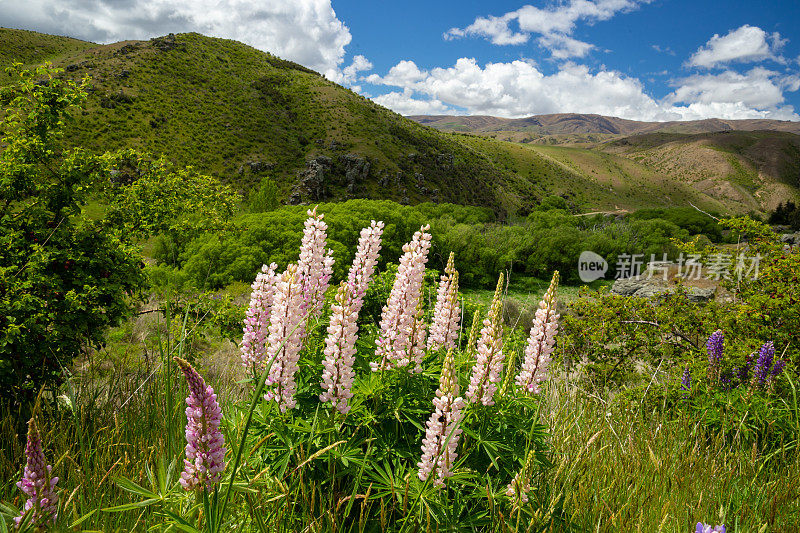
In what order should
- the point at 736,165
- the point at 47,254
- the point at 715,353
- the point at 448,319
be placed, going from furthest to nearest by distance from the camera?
the point at 736,165, the point at 715,353, the point at 47,254, the point at 448,319

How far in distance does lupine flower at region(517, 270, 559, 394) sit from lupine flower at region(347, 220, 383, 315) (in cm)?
116

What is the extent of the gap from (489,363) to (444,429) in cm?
50

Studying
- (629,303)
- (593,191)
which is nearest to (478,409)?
(629,303)

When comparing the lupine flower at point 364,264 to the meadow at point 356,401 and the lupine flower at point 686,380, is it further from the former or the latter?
the lupine flower at point 686,380

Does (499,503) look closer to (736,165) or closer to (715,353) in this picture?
(715,353)

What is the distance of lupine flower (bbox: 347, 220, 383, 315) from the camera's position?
8.67 ft

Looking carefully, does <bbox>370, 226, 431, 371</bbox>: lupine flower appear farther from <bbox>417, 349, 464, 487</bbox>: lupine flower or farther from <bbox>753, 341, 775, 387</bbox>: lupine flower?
<bbox>753, 341, 775, 387</bbox>: lupine flower

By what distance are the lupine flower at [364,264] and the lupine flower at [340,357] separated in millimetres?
325

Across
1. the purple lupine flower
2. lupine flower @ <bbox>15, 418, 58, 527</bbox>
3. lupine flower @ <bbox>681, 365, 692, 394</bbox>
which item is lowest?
lupine flower @ <bbox>681, 365, 692, 394</bbox>

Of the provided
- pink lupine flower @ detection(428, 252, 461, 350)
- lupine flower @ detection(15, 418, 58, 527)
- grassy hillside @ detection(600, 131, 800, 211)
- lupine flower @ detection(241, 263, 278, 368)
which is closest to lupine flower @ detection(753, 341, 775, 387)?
pink lupine flower @ detection(428, 252, 461, 350)

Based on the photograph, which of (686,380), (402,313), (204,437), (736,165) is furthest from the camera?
(736,165)

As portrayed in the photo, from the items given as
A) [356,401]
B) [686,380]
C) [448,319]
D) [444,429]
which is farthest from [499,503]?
[686,380]

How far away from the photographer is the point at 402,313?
251 centimetres

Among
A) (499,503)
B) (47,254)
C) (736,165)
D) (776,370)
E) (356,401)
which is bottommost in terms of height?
(499,503)
